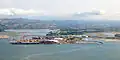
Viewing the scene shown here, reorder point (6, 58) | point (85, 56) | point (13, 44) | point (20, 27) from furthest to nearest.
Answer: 1. point (20, 27)
2. point (13, 44)
3. point (85, 56)
4. point (6, 58)

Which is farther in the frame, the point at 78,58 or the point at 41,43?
the point at 41,43

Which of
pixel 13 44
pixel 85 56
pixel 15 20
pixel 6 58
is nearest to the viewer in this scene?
pixel 6 58

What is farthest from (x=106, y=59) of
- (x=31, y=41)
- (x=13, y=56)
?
(x=31, y=41)

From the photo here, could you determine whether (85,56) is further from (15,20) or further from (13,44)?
(15,20)

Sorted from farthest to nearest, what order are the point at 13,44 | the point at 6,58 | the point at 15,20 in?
1. the point at 15,20
2. the point at 13,44
3. the point at 6,58

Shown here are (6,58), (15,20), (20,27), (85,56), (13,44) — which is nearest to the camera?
(6,58)

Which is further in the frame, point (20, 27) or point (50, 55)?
point (20, 27)

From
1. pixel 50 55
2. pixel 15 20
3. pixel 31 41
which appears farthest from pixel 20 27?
pixel 50 55

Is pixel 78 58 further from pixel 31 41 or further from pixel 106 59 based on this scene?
pixel 31 41
